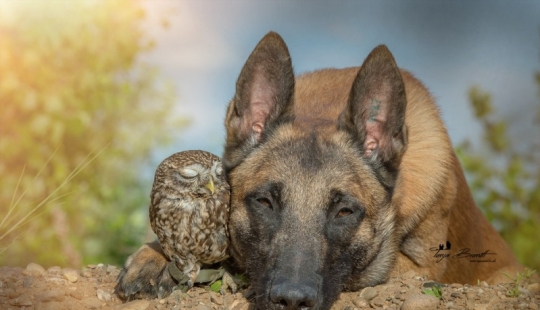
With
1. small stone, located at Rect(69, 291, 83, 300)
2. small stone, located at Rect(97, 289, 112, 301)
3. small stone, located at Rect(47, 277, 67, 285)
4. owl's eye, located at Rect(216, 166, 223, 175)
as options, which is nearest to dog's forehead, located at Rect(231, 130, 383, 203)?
owl's eye, located at Rect(216, 166, 223, 175)

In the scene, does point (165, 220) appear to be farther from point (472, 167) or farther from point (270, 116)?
point (472, 167)

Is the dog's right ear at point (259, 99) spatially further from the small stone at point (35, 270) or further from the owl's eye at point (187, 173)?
the small stone at point (35, 270)

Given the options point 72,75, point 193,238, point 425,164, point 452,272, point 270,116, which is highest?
point 72,75

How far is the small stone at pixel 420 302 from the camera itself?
16.8ft

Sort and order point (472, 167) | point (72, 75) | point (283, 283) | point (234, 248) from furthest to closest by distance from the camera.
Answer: point (472, 167) < point (72, 75) < point (234, 248) < point (283, 283)

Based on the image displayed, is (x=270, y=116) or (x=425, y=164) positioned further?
(x=425, y=164)

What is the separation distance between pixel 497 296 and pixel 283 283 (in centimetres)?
179

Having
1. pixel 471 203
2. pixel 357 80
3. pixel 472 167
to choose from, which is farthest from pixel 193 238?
pixel 472 167

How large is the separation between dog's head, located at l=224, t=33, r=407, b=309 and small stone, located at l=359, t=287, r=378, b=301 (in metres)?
0.16

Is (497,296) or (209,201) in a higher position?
(209,201)

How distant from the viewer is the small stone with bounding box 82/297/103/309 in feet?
18.4

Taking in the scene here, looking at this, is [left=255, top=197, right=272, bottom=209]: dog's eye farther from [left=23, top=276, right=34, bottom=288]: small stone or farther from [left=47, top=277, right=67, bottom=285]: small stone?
[left=23, top=276, right=34, bottom=288]: small stone

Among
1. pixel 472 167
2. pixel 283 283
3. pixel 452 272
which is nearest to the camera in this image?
pixel 283 283

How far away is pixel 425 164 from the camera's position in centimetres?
632
